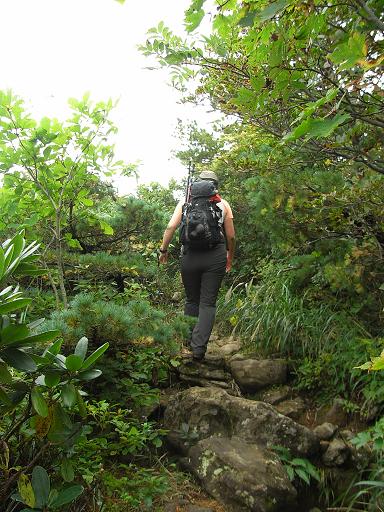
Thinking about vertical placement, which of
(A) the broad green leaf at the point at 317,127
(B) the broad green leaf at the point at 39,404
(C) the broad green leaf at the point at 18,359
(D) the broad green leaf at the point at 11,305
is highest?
(A) the broad green leaf at the point at 317,127

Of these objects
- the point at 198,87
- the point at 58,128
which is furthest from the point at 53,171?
the point at 198,87

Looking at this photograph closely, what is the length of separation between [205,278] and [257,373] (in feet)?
3.31

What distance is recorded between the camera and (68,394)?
170 cm

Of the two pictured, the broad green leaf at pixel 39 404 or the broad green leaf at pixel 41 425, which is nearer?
the broad green leaf at pixel 39 404

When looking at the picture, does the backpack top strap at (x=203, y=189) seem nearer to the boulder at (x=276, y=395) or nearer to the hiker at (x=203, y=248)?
the hiker at (x=203, y=248)

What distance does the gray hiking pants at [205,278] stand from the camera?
407 cm

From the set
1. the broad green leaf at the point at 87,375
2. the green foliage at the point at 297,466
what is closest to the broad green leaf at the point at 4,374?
the broad green leaf at the point at 87,375

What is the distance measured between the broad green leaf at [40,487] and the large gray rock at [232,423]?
1.59 m

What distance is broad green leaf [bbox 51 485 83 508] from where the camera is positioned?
177 cm

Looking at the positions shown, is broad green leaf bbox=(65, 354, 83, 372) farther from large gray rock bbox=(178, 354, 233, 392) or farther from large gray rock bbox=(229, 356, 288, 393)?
large gray rock bbox=(229, 356, 288, 393)

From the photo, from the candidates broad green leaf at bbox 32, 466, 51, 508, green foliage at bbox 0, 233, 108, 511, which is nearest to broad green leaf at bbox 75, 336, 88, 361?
green foliage at bbox 0, 233, 108, 511

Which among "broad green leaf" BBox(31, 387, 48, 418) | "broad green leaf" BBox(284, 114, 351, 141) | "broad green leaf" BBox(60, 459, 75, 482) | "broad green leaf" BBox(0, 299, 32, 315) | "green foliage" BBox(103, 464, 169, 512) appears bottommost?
"green foliage" BBox(103, 464, 169, 512)

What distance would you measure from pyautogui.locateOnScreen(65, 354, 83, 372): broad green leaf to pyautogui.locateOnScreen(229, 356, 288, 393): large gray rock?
2.65 metres

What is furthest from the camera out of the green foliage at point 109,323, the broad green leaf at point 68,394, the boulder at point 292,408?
the boulder at point 292,408
